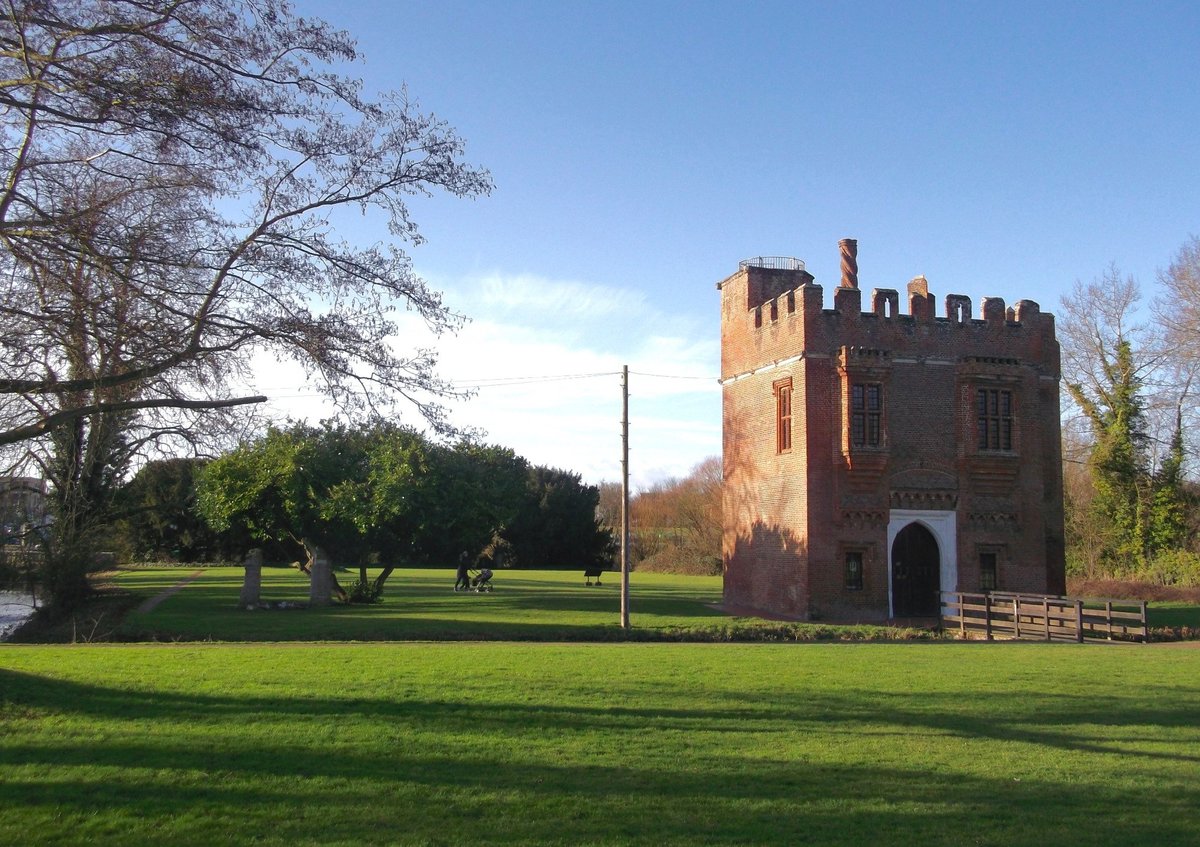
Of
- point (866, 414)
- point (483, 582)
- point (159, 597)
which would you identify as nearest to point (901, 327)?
point (866, 414)

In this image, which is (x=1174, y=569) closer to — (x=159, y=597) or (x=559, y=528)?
(x=159, y=597)

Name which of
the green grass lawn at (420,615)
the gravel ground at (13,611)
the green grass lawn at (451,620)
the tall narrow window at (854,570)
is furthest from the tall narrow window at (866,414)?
the gravel ground at (13,611)

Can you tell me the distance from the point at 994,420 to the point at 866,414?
14.5 feet

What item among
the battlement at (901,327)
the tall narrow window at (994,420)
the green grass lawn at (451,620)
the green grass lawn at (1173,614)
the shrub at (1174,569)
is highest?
the battlement at (901,327)

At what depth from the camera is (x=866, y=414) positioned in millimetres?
30469

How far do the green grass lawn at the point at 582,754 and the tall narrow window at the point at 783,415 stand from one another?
15.2 metres

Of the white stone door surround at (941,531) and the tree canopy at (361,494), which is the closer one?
the white stone door surround at (941,531)

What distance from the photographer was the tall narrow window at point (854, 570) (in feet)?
99.5

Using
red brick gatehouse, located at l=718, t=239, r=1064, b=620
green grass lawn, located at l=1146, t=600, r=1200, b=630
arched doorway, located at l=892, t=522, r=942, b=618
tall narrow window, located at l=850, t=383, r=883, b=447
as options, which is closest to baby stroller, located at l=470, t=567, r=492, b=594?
red brick gatehouse, located at l=718, t=239, r=1064, b=620

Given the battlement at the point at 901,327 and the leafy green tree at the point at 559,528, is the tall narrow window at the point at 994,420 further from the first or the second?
the leafy green tree at the point at 559,528

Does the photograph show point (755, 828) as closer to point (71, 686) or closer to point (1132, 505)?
point (71, 686)

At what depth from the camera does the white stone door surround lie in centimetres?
3069

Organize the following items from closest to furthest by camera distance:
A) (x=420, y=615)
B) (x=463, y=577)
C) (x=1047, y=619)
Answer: (x=1047, y=619) < (x=420, y=615) < (x=463, y=577)

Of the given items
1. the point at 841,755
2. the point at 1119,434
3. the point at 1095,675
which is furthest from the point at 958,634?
the point at 1119,434
